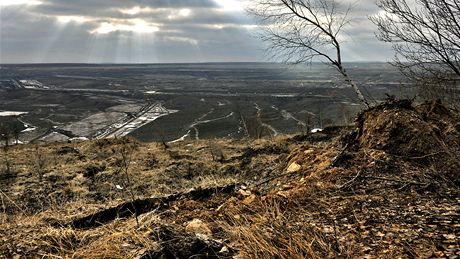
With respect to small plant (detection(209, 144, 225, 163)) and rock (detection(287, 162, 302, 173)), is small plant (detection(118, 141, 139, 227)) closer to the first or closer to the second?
rock (detection(287, 162, 302, 173))

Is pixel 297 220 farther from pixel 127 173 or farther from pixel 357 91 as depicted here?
pixel 357 91

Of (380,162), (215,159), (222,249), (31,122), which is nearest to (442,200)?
(380,162)

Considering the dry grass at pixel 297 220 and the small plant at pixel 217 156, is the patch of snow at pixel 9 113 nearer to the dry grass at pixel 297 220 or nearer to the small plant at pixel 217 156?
the small plant at pixel 217 156

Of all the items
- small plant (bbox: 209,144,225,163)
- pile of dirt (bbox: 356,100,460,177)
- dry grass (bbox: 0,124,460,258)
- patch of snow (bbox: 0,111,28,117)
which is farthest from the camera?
patch of snow (bbox: 0,111,28,117)

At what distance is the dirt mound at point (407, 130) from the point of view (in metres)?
7.05

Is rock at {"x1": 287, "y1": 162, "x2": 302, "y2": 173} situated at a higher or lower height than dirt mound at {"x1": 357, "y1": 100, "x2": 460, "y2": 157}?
lower

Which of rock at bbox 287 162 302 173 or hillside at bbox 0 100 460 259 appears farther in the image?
rock at bbox 287 162 302 173

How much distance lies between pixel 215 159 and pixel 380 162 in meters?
13.4

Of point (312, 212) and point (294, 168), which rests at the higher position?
point (312, 212)

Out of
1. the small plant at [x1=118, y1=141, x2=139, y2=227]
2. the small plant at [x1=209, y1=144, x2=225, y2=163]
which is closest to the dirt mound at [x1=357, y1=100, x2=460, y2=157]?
the small plant at [x1=118, y1=141, x2=139, y2=227]

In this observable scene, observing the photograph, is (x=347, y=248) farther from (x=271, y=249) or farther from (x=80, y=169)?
(x=80, y=169)

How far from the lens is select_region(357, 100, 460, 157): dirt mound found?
7.05m

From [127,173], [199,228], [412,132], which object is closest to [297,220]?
[199,228]

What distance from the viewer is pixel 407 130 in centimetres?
757
